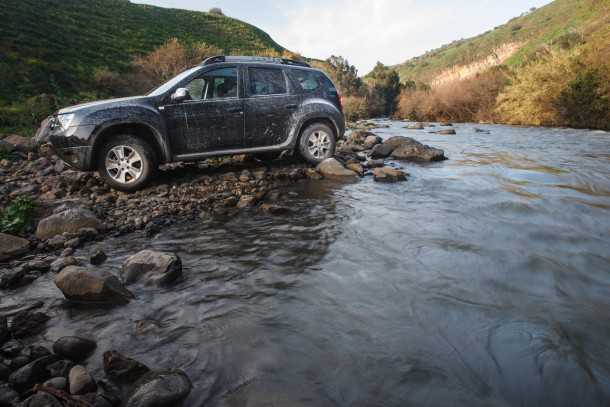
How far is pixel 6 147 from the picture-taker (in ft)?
26.3

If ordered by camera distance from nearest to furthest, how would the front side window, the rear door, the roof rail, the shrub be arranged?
the front side window < the roof rail < the rear door < the shrub

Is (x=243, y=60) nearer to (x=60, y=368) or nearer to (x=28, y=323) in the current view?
(x=28, y=323)

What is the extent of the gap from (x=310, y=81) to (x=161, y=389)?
20.9 feet

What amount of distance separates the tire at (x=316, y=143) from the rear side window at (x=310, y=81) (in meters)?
0.74

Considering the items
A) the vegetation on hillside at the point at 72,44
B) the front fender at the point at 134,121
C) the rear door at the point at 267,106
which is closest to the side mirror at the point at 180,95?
the front fender at the point at 134,121

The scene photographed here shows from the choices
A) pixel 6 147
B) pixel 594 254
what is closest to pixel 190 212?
pixel 594 254

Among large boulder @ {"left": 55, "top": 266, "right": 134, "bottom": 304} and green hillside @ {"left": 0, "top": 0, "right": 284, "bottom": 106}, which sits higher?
green hillside @ {"left": 0, "top": 0, "right": 284, "bottom": 106}

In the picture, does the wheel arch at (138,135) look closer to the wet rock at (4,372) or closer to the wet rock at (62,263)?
the wet rock at (62,263)

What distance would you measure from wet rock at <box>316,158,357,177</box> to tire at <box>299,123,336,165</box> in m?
0.22

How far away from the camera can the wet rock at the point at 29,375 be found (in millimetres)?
1906

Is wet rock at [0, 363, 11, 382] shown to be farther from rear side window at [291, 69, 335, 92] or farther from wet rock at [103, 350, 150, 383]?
rear side window at [291, 69, 335, 92]

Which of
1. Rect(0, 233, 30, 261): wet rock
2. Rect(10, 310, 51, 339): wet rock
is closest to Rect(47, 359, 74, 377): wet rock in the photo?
Rect(10, 310, 51, 339): wet rock

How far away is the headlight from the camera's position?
523cm

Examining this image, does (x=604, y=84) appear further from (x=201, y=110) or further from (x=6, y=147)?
(x=6, y=147)
